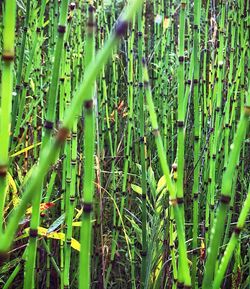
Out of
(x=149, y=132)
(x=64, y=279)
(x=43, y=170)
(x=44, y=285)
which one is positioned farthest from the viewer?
(x=149, y=132)

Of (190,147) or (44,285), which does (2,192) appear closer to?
(44,285)

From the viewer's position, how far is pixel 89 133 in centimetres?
57

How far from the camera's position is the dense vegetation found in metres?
0.58

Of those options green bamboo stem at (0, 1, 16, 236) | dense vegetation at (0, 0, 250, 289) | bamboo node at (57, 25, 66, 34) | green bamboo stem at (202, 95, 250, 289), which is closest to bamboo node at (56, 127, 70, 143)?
dense vegetation at (0, 0, 250, 289)

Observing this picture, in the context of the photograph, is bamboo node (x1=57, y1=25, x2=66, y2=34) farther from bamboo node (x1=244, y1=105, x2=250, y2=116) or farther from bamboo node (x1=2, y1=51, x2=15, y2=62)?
bamboo node (x1=244, y1=105, x2=250, y2=116)

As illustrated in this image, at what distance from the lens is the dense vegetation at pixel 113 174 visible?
58 cm

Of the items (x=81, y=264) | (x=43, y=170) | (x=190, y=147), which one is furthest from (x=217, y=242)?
(x=190, y=147)

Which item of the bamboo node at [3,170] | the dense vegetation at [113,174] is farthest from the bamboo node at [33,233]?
the bamboo node at [3,170]

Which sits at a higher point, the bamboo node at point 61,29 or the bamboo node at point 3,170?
the bamboo node at point 61,29

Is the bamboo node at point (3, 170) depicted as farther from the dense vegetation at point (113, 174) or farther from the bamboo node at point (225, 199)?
the bamboo node at point (225, 199)

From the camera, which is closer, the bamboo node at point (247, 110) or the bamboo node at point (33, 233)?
the bamboo node at point (247, 110)

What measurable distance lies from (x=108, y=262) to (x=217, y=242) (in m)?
0.95

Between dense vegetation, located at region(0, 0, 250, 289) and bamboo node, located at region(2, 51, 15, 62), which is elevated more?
bamboo node, located at region(2, 51, 15, 62)

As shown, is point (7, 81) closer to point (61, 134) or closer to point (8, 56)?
point (8, 56)
